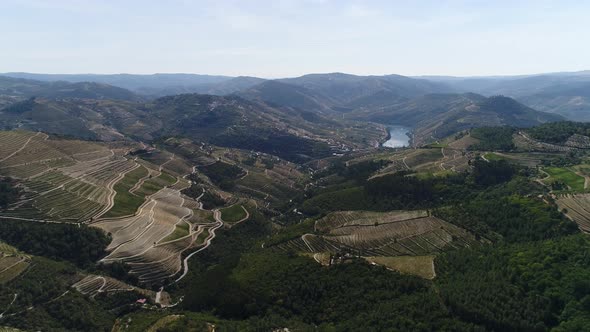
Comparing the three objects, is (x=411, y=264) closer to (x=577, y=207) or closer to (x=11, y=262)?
(x=577, y=207)

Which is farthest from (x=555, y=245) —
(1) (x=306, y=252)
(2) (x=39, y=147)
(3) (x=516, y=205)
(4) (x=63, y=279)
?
(2) (x=39, y=147)

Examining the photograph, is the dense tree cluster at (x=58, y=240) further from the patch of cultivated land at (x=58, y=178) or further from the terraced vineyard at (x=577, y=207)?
the terraced vineyard at (x=577, y=207)

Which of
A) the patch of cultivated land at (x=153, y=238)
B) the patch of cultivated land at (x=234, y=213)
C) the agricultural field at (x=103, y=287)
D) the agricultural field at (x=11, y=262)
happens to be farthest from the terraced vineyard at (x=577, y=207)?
the agricultural field at (x=11, y=262)

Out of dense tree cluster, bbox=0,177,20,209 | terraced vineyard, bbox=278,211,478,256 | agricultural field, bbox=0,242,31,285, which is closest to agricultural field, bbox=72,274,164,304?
agricultural field, bbox=0,242,31,285

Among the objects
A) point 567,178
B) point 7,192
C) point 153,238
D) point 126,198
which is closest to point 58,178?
point 7,192

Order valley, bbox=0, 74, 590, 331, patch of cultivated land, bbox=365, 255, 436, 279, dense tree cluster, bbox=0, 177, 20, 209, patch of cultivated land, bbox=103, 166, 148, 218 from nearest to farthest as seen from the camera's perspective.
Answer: valley, bbox=0, 74, 590, 331, patch of cultivated land, bbox=365, 255, 436, 279, dense tree cluster, bbox=0, 177, 20, 209, patch of cultivated land, bbox=103, 166, 148, 218

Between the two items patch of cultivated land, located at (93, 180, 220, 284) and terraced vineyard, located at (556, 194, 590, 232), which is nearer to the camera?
terraced vineyard, located at (556, 194, 590, 232)

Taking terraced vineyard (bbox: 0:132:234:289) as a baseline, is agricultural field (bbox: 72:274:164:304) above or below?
below

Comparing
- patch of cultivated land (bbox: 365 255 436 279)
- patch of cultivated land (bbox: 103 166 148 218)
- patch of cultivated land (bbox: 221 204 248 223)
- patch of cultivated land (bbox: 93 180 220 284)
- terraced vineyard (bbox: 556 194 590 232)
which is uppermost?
terraced vineyard (bbox: 556 194 590 232)

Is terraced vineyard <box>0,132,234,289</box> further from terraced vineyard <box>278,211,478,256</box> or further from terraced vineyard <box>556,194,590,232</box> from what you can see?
terraced vineyard <box>556,194,590,232</box>
